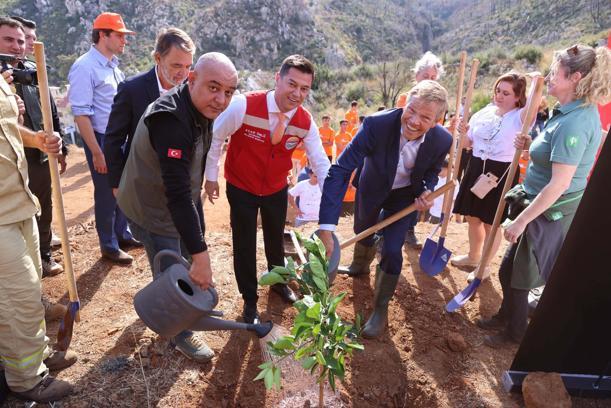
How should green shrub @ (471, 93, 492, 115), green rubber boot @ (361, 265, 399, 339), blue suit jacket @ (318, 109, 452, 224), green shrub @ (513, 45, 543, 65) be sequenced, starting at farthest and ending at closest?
green shrub @ (513, 45, 543, 65) → green shrub @ (471, 93, 492, 115) → green rubber boot @ (361, 265, 399, 339) → blue suit jacket @ (318, 109, 452, 224)

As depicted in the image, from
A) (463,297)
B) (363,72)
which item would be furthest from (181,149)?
(363,72)

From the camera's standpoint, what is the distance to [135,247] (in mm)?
3852

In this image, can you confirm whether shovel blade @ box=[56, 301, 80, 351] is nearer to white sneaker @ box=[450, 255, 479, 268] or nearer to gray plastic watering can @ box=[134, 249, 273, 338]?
gray plastic watering can @ box=[134, 249, 273, 338]

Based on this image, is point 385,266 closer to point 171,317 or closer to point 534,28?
point 171,317

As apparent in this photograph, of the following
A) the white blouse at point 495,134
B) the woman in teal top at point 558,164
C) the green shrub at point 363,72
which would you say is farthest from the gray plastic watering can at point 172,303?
the green shrub at point 363,72

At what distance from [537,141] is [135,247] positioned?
3.61m

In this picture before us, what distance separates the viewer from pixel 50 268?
10.9 feet

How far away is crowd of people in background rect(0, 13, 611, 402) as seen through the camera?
71.1 inches

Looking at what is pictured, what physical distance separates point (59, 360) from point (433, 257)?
283 centimetres

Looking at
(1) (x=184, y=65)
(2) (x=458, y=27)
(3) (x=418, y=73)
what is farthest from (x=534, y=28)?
(1) (x=184, y=65)

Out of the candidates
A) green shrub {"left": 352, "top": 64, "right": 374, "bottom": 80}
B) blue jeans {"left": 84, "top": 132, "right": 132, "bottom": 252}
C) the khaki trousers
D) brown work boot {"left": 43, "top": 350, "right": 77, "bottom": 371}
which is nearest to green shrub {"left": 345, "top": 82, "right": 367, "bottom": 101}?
green shrub {"left": 352, "top": 64, "right": 374, "bottom": 80}

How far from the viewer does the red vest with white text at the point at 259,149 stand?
2410mm

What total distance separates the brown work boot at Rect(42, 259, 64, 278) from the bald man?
186cm

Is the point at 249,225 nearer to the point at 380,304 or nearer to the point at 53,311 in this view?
the point at 380,304
